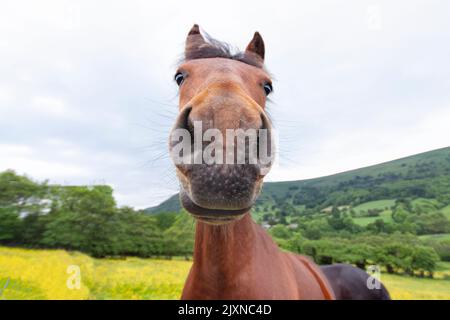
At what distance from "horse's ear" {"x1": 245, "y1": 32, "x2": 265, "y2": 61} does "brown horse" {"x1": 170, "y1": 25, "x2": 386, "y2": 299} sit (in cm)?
9

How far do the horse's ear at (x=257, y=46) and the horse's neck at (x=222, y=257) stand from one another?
2250 mm

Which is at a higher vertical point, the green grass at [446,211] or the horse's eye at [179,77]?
the horse's eye at [179,77]

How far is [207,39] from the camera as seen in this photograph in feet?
10.7

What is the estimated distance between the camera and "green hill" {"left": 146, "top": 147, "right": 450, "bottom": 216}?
11000 centimetres

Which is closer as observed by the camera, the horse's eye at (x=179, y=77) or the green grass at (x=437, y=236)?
the horse's eye at (x=179, y=77)

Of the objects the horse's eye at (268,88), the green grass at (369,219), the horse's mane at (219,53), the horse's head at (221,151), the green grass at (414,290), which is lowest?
the green grass at (414,290)

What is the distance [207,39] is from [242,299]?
116 inches

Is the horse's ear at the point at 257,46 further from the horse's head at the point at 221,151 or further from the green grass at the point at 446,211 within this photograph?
the green grass at the point at 446,211

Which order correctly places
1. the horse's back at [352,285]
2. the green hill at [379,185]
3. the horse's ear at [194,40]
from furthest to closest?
the green hill at [379,185] → the horse's back at [352,285] → the horse's ear at [194,40]

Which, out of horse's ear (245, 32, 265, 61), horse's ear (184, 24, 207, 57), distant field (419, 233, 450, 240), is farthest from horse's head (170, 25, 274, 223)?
distant field (419, 233, 450, 240)

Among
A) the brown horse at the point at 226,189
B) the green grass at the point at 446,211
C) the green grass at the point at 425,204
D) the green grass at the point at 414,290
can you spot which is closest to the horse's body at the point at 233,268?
the brown horse at the point at 226,189

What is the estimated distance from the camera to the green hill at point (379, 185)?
11000cm
